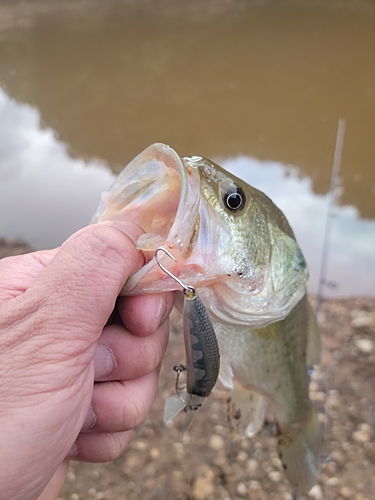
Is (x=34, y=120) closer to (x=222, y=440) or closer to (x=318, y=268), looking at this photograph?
(x=318, y=268)

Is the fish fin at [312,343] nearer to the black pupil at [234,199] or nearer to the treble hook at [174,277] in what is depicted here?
the black pupil at [234,199]

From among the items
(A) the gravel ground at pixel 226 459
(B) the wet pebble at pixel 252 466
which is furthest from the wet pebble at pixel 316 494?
(B) the wet pebble at pixel 252 466

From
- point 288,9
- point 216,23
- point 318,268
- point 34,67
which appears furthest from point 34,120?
point 288,9

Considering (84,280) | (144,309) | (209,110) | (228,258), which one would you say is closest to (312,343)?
(228,258)

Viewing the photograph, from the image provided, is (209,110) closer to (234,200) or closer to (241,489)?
(241,489)

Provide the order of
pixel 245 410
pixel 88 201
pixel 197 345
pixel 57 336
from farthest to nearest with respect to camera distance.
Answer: pixel 88 201, pixel 245 410, pixel 197 345, pixel 57 336

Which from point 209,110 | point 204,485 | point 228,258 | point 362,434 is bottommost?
point 204,485

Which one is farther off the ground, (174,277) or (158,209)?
(158,209)
